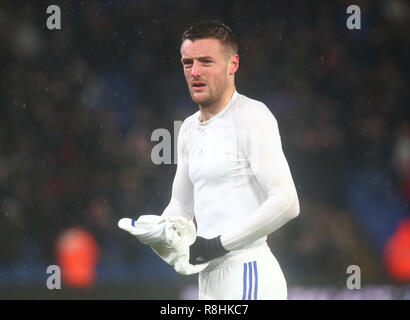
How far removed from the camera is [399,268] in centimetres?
454

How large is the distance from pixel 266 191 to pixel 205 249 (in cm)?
36

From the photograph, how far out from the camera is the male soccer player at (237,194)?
3.17 metres

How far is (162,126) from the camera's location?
443 centimetres

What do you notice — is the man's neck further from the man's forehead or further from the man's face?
the man's forehead

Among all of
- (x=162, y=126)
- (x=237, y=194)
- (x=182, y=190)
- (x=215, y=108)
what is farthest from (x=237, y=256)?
(x=162, y=126)

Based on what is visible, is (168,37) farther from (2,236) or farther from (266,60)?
(2,236)

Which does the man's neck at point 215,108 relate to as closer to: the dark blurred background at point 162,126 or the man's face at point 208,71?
the man's face at point 208,71

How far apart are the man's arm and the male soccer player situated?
0.25 ft

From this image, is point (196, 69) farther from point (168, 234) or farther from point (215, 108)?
point (168, 234)

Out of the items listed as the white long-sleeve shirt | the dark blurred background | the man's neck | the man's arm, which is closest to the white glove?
the white long-sleeve shirt

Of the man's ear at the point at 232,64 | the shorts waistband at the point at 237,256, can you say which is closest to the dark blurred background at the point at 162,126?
the man's ear at the point at 232,64

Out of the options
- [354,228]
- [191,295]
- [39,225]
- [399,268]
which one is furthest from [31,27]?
[399,268]

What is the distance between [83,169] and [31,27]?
93 centimetres

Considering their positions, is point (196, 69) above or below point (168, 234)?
above
